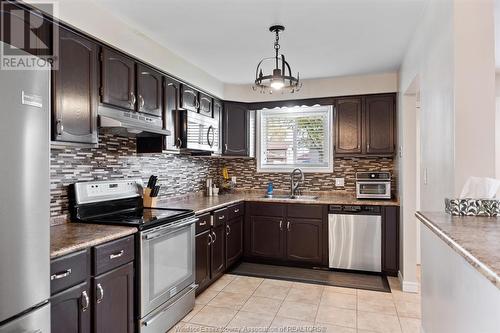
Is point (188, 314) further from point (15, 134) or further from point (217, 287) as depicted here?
point (15, 134)

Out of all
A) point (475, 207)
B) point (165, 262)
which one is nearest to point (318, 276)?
point (165, 262)

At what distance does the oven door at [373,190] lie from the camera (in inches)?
154

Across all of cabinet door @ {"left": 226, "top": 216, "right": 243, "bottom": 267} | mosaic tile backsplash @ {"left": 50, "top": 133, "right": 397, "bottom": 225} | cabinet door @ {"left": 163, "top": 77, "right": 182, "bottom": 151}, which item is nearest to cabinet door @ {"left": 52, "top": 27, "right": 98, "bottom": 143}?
mosaic tile backsplash @ {"left": 50, "top": 133, "right": 397, "bottom": 225}

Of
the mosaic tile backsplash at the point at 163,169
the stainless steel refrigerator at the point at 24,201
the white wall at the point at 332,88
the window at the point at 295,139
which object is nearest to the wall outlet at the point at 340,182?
the mosaic tile backsplash at the point at 163,169

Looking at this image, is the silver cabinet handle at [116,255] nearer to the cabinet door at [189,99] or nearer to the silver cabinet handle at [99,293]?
the silver cabinet handle at [99,293]

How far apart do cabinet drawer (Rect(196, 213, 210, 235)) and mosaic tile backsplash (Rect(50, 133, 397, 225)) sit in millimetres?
695

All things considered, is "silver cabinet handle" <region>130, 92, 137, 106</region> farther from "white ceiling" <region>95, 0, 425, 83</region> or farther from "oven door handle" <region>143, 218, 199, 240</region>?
"oven door handle" <region>143, 218, 199, 240</region>

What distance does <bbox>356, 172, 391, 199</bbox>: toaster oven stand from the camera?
12.8 feet

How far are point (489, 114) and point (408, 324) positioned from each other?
180cm

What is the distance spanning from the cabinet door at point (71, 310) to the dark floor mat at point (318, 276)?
2.20 m

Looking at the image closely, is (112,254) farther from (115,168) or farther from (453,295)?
(453,295)

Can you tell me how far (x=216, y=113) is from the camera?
13.9ft

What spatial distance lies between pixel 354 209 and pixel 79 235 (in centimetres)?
291

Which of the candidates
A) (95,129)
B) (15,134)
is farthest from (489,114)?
(95,129)
